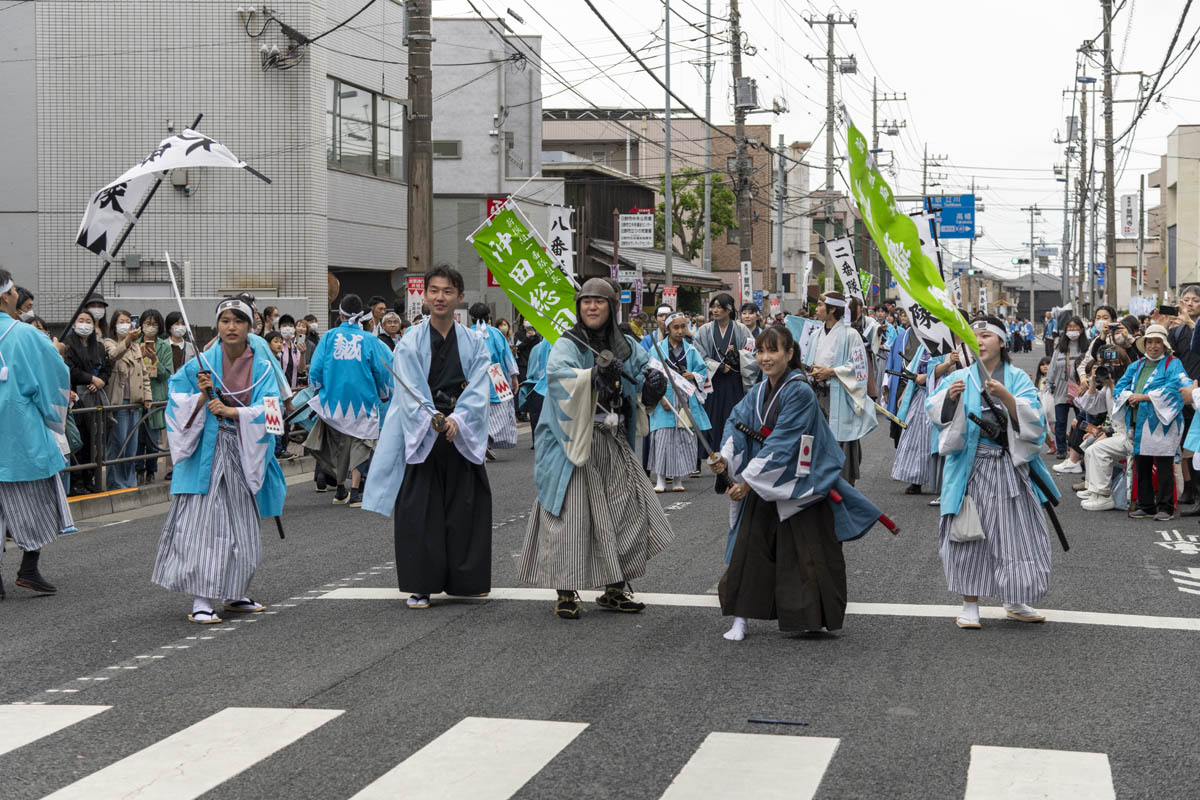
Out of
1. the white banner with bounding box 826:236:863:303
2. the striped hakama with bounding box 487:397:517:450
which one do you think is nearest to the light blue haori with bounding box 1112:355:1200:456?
the white banner with bounding box 826:236:863:303

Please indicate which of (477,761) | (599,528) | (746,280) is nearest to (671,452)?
(599,528)

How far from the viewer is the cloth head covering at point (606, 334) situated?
775 cm

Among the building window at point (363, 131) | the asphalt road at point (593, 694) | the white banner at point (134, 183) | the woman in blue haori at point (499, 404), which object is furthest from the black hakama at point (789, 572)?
the building window at point (363, 131)

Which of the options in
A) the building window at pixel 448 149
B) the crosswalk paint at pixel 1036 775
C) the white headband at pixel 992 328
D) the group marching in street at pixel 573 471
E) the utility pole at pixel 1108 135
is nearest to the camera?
the crosswalk paint at pixel 1036 775

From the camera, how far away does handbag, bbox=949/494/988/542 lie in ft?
23.9

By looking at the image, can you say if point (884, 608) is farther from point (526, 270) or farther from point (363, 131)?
point (363, 131)

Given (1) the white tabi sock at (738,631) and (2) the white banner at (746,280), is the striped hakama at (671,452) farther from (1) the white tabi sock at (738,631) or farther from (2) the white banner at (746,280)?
(2) the white banner at (746,280)

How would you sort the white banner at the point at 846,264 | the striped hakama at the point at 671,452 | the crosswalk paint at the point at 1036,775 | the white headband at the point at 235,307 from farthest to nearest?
the white banner at the point at 846,264 < the striped hakama at the point at 671,452 < the white headband at the point at 235,307 < the crosswalk paint at the point at 1036,775

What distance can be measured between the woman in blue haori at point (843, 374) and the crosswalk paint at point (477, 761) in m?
8.06

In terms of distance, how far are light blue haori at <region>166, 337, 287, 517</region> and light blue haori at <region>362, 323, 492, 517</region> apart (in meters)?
0.62

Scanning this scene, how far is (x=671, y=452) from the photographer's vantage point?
46.4ft

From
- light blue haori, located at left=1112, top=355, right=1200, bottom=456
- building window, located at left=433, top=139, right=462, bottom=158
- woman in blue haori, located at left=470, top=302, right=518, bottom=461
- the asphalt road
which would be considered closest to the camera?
the asphalt road

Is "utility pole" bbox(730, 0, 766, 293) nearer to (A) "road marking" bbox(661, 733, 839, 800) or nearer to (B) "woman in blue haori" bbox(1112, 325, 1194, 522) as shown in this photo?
(B) "woman in blue haori" bbox(1112, 325, 1194, 522)

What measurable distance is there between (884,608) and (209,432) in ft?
13.0
